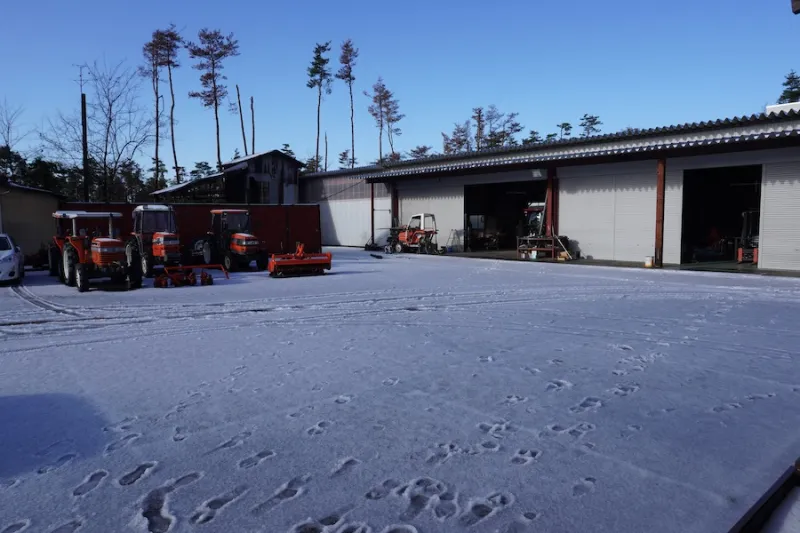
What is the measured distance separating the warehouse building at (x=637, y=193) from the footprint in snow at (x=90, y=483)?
16.2 m

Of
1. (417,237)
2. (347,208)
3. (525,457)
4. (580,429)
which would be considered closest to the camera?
(525,457)

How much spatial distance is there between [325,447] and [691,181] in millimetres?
17710

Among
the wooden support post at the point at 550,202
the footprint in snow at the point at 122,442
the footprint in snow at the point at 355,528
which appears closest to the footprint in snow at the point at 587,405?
the footprint in snow at the point at 355,528

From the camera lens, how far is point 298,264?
14.7 m

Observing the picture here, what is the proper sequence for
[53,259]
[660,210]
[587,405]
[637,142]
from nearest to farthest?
[587,405]
[53,259]
[660,210]
[637,142]

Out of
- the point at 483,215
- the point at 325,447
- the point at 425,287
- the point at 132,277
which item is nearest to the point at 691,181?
the point at 483,215

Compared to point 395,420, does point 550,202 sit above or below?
above

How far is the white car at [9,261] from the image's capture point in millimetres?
12945

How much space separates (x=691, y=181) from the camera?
17.8 meters

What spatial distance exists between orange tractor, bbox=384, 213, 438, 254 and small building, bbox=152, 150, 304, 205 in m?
8.20

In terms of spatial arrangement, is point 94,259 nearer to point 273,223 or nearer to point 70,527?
point 273,223

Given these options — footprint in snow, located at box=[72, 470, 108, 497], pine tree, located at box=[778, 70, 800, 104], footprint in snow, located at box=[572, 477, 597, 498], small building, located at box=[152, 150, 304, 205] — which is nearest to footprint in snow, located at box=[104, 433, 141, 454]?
footprint in snow, located at box=[72, 470, 108, 497]

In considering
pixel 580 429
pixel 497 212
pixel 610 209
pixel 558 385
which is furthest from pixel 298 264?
pixel 497 212

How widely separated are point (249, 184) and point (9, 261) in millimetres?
15952
